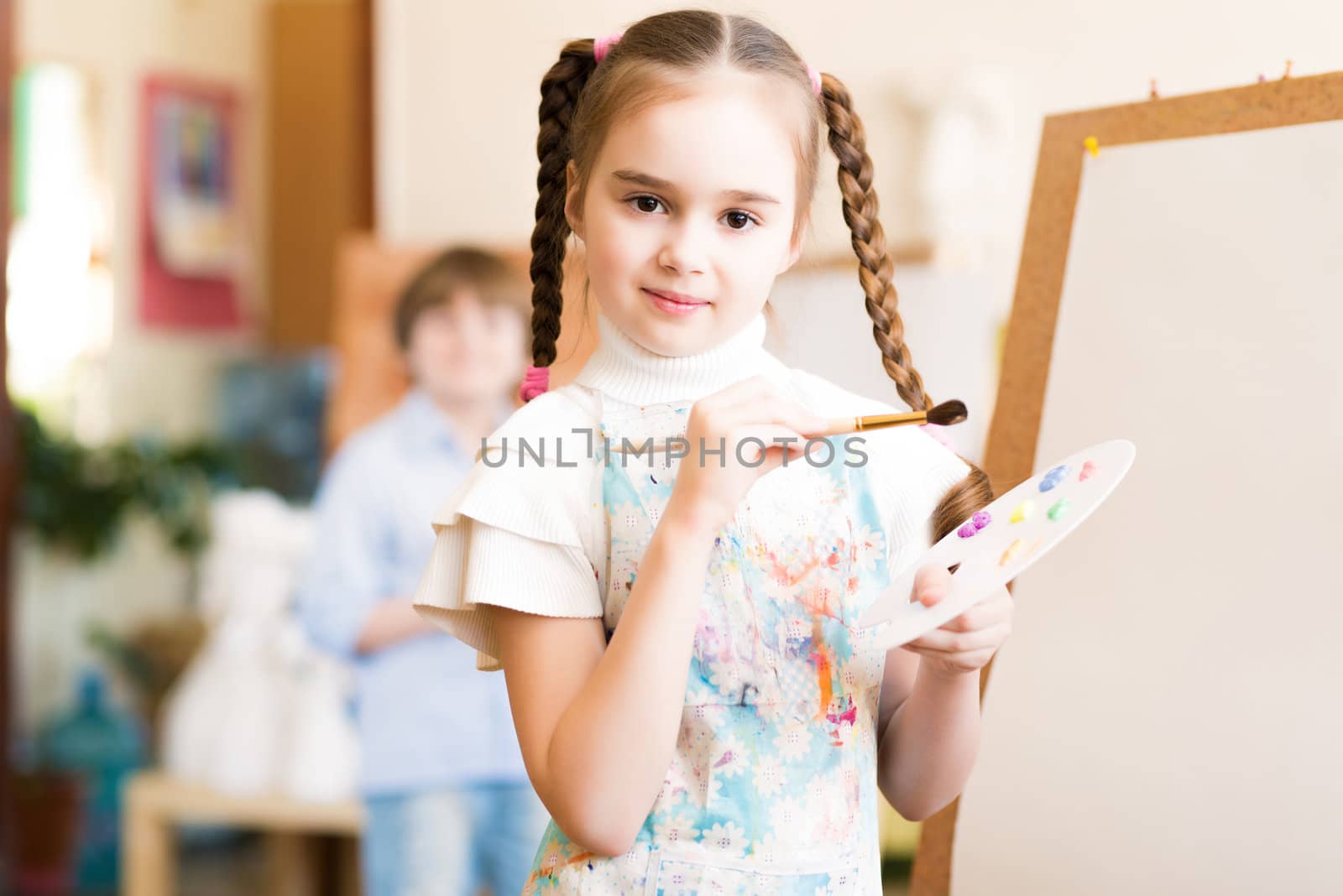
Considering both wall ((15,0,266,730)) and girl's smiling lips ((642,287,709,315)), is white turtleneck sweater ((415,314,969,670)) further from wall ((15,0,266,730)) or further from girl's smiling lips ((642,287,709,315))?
wall ((15,0,266,730))

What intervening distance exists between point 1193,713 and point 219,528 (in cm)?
226

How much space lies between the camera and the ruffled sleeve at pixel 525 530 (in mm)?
800

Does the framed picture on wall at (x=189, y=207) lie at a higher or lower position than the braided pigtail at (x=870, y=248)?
higher

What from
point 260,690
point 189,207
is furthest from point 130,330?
point 260,690

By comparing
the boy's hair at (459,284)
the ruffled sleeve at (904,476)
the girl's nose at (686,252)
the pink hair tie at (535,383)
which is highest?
the boy's hair at (459,284)

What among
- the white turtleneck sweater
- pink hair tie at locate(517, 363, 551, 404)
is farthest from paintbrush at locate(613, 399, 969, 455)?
pink hair tie at locate(517, 363, 551, 404)

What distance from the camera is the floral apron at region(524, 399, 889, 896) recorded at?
0.79 meters

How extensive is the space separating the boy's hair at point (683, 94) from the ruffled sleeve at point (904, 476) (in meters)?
0.01

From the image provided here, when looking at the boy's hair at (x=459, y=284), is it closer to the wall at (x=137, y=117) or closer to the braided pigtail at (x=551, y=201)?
the braided pigtail at (x=551, y=201)

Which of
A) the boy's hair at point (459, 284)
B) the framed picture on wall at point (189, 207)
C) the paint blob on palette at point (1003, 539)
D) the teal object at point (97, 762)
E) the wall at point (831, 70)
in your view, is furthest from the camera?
the framed picture on wall at point (189, 207)

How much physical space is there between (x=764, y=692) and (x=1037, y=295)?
519mm

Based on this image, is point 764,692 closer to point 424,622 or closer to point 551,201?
point 551,201

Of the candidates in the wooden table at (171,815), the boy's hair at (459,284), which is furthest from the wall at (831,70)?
the wooden table at (171,815)

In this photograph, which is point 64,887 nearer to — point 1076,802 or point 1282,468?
point 1076,802
